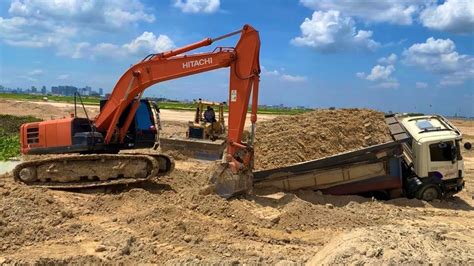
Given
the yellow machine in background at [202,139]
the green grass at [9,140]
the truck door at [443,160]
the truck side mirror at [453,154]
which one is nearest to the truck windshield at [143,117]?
the yellow machine in background at [202,139]

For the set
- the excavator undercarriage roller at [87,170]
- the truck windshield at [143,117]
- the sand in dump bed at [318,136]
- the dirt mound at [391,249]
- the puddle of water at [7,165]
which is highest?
the truck windshield at [143,117]

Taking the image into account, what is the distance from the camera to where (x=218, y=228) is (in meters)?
8.34

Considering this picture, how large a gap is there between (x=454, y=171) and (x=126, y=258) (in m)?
8.60

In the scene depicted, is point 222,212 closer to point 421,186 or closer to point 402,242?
point 402,242

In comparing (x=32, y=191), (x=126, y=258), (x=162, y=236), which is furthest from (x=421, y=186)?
(x=32, y=191)

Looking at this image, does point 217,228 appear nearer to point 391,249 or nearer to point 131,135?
point 391,249

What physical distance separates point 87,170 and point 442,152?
8.43 metres

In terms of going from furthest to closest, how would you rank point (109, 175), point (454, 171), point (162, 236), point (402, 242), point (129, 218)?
point (454, 171) → point (109, 175) → point (129, 218) → point (162, 236) → point (402, 242)

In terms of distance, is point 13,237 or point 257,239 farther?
point 257,239

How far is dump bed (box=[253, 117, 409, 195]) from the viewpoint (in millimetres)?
11195

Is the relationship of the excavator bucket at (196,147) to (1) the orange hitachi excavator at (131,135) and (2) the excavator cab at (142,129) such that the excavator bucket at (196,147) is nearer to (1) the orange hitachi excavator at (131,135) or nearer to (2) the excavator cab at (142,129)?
(2) the excavator cab at (142,129)

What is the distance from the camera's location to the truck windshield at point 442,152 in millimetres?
11578

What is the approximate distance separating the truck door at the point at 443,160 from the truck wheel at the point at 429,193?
308mm

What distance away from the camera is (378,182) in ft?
37.3
